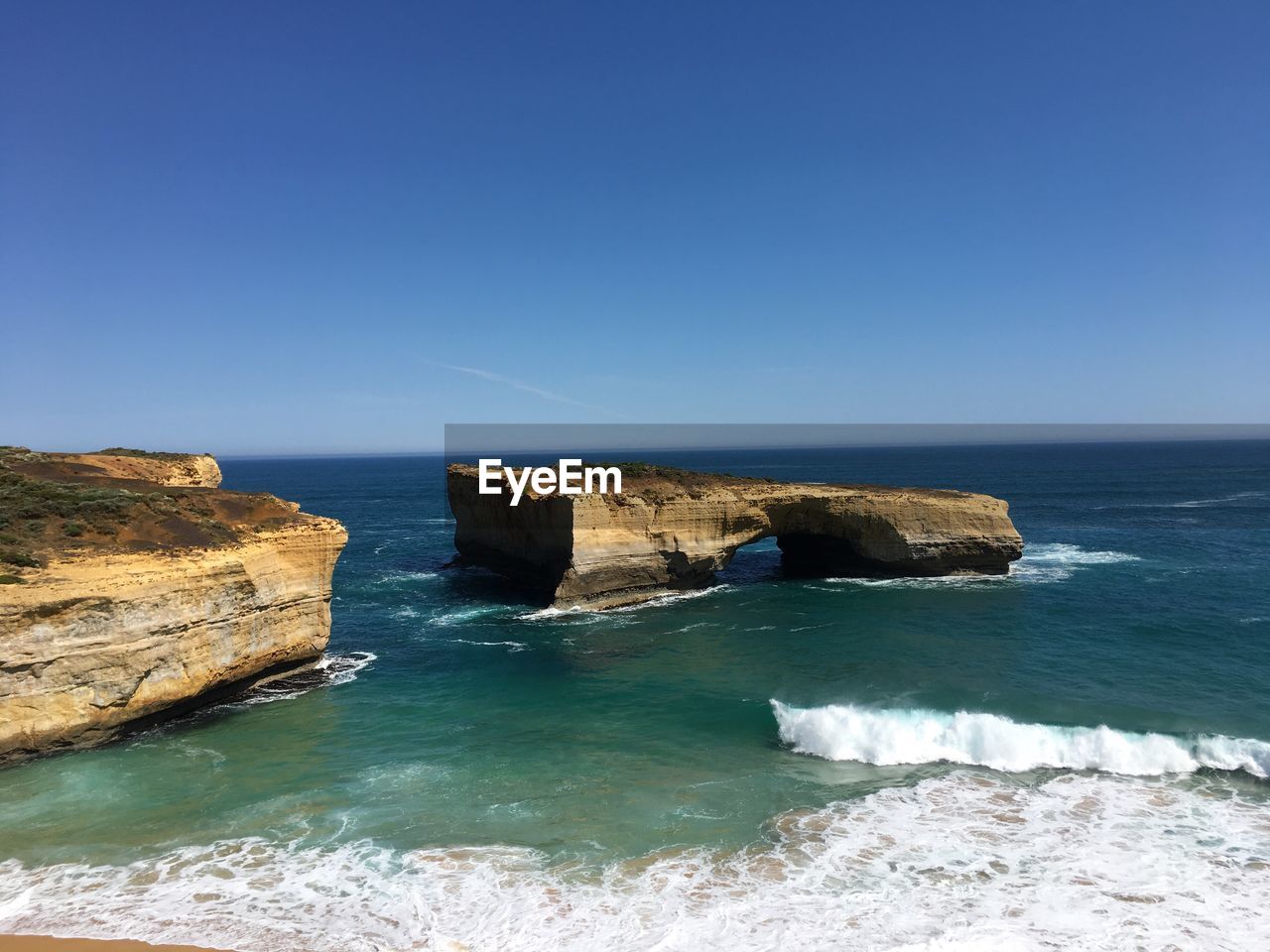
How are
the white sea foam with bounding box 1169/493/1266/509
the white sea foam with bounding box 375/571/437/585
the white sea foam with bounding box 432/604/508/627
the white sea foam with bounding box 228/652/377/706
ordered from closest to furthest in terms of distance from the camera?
the white sea foam with bounding box 228/652/377/706 → the white sea foam with bounding box 432/604/508/627 → the white sea foam with bounding box 375/571/437/585 → the white sea foam with bounding box 1169/493/1266/509

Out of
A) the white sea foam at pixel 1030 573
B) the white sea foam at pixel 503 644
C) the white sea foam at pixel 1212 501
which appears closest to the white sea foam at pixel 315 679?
the white sea foam at pixel 503 644

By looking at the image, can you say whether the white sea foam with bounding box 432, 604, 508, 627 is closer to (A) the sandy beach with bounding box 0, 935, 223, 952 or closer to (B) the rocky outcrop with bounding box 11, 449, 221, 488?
(B) the rocky outcrop with bounding box 11, 449, 221, 488

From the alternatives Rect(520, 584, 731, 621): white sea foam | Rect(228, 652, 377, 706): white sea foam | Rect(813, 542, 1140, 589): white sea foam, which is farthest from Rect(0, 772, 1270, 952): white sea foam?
Rect(813, 542, 1140, 589): white sea foam

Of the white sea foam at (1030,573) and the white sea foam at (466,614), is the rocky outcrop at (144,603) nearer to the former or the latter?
the white sea foam at (466,614)

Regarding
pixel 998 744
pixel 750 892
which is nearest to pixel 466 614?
pixel 750 892

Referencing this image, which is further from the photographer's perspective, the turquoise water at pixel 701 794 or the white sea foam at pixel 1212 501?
the white sea foam at pixel 1212 501

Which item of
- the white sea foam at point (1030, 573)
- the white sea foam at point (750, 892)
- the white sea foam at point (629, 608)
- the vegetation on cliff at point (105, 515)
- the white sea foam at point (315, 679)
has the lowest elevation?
the white sea foam at point (750, 892)
